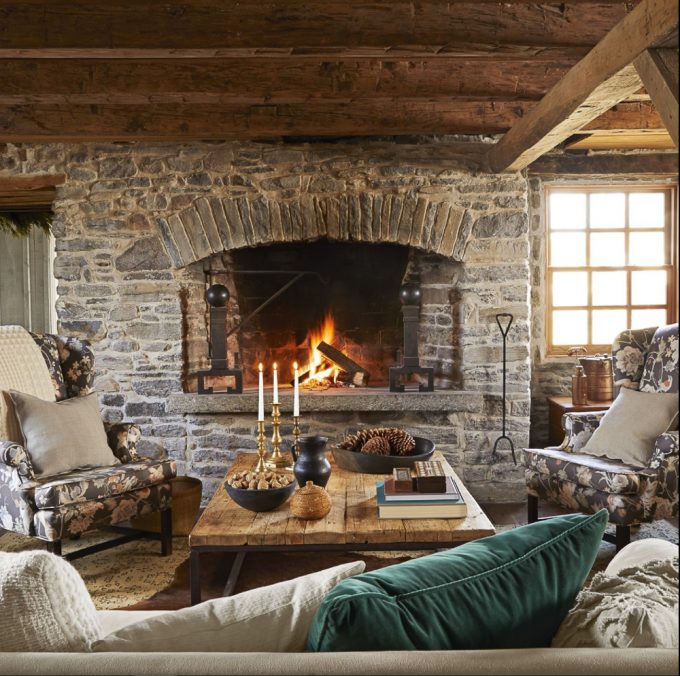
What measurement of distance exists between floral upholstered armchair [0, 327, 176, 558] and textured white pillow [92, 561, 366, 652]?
89.1 inches

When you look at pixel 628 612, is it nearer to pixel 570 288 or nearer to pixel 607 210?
pixel 570 288

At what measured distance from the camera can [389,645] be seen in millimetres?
1128

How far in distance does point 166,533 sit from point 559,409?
2807 millimetres

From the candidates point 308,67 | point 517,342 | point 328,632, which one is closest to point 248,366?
point 517,342

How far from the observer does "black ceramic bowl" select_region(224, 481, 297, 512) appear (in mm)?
2748

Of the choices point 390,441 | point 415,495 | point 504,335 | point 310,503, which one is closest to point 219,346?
point 390,441

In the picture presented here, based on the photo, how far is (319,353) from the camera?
5273mm

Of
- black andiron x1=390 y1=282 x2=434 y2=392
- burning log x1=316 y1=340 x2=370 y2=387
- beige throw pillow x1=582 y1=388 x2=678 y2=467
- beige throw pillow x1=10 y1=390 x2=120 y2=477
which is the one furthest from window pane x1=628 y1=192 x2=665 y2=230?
beige throw pillow x1=10 y1=390 x2=120 y2=477

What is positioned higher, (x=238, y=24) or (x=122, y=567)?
(x=238, y=24)

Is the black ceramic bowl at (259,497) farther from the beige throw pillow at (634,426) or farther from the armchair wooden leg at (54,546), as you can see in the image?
the beige throw pillow at (634,426)

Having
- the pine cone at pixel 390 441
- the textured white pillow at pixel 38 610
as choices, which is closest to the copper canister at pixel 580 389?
the pine cone at pixel 390 441

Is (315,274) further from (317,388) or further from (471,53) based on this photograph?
(471,53)

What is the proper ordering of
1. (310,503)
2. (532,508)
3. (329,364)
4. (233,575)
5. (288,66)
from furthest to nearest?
(329,364) < (532,508) < (288,66) < (233,575) < (310,503)

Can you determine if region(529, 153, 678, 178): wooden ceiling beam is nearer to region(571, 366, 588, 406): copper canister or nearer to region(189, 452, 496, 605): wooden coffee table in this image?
region(571, 366, 588, 406): copper canister
